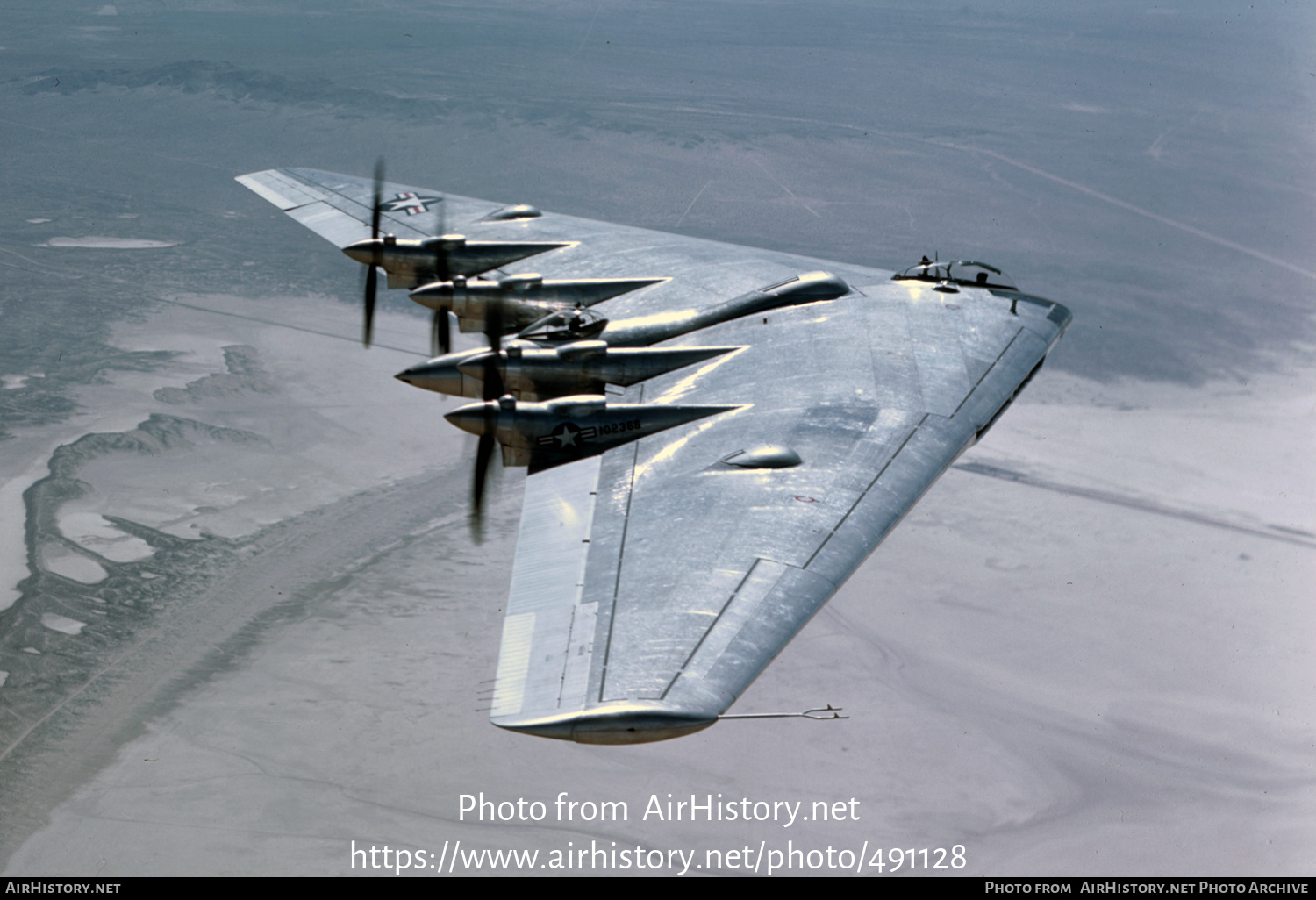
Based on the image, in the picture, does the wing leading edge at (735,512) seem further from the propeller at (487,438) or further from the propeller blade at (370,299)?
the propeller blade at (370,299)

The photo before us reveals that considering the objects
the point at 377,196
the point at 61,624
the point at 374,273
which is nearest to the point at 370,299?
the point at 374,273

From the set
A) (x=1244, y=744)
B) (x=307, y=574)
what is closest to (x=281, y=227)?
(x=307, y=574)

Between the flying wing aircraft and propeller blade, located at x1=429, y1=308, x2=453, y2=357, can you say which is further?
propeller blade, located at x1=429, y1=308, x2=453, y2=357

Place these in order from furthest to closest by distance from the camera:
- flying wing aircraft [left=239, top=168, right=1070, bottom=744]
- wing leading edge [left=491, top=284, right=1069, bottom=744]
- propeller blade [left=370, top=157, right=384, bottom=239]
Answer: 1. propeller blade [left=370, top=157, right=384, bottom=239]
2. flying wing aircraft [left=239, top=168, right=1070, bottom=744]
3. wing leading edge [left=491, top=284, right=1069, bottom=744]

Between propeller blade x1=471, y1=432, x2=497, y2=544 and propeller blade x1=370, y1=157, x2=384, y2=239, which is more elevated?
propeller blade x1=370, y1=157, x2=384, y2=239

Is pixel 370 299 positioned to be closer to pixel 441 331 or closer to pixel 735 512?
pixel 441 331

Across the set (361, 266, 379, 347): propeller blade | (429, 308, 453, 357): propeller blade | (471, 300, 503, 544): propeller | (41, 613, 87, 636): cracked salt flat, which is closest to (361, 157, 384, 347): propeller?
(361, 266, 379, 347): propeller blade

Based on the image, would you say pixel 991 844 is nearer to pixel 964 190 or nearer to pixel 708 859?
pixel 708 859

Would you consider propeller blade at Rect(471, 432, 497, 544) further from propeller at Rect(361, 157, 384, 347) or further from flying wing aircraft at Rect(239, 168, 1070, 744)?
propeller at Rect(361, 157, 384, 347)
